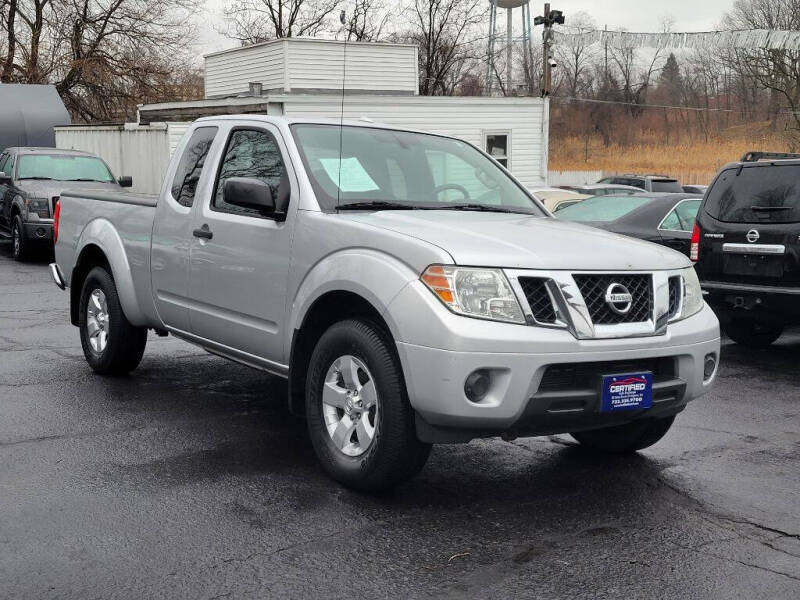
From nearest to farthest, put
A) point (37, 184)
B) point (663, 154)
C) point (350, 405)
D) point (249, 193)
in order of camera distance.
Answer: point (350, 405) < point (249, 193) < point (37, 184) < point (663, 154)

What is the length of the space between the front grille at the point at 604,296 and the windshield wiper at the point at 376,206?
51.4 inches

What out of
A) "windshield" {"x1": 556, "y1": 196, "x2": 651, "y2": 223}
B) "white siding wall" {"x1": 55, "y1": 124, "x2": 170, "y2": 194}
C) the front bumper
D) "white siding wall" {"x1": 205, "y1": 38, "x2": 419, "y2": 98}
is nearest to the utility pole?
"white siding wall" {"x1": 205, "y1": 38, "x2": 419, "y2": 98}

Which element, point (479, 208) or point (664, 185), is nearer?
point (479, 208)

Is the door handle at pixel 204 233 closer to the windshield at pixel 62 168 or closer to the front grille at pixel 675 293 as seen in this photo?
the front grille at pixel 675 293

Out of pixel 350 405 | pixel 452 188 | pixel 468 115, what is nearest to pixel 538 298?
pixel 350 405

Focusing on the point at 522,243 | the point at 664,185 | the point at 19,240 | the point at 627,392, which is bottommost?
the point at 627,392

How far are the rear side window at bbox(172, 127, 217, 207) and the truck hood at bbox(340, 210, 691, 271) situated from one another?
1.67 meters

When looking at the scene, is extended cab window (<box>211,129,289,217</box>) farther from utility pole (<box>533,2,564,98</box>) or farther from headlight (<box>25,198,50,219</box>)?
utility pole (<box>533,2,564,98</box>)

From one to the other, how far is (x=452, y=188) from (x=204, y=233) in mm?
1525

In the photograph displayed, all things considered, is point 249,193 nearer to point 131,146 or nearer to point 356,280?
point 356,280

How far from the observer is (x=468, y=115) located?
94.5 ft

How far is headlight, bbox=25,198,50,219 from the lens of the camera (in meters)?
17.1

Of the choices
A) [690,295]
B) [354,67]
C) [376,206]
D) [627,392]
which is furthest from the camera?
[354,67]

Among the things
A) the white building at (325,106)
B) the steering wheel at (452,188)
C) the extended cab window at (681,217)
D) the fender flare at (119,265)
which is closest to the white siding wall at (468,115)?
the white building at (325,106)
